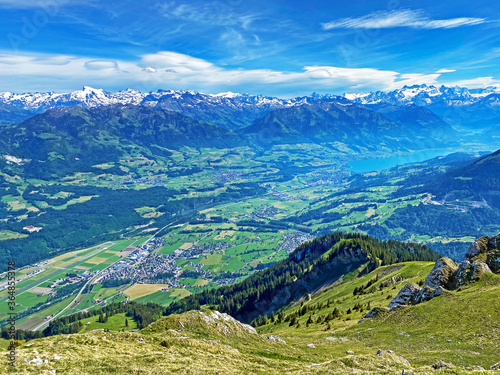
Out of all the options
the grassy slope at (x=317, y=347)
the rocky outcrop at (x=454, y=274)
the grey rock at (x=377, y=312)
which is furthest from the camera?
the grey rock at (x=377, y=312)

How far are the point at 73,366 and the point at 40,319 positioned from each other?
21141 centimetres

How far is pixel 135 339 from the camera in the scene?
1569 inches

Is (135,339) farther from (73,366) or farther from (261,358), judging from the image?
(261,358)

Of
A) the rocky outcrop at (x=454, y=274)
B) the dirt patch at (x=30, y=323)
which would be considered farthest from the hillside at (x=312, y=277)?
the dirt patch at (x=30, y=323)

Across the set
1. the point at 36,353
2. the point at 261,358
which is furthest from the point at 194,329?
the point at 36,353

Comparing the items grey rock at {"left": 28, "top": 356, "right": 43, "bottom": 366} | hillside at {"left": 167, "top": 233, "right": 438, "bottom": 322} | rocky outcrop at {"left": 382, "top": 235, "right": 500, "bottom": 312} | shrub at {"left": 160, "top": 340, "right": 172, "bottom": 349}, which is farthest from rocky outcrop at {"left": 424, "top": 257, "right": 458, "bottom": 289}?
grey rock at {"left": 28, "top": 356, "right": 43, "bottom": 366}

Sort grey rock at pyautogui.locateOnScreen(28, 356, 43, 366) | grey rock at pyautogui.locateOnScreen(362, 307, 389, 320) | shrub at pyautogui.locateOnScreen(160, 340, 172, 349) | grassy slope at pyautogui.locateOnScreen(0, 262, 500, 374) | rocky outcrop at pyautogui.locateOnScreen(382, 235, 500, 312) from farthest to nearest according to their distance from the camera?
grey rock at pyautogui.locateOnScreen(362, 307, 389, 320) < rocky outcrop at pyautogui.locateOnScreen(382, 235, 500, 312) < shrub at pyautogui.locateOnScreen(160, 340, 172, 349) < grassy slope at pyautogui.locateOnScreen(0, 262, 500, 374) < grey rock at pyautogui.locateOnScreen(28, 356, 43, 366)

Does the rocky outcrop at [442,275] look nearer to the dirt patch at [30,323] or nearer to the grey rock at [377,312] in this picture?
the grey rock at [377,312]

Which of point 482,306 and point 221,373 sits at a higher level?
point 221,373

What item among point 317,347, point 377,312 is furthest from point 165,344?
point 377,312

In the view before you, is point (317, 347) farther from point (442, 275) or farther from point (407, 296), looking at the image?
point (442, 275)

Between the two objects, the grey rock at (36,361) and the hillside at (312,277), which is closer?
the grey rock at (36,361)

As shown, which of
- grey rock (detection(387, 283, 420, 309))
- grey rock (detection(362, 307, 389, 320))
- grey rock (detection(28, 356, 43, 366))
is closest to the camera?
grey rock (detection(28, 356, 43, 366))

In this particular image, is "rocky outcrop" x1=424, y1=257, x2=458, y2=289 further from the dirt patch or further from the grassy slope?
the dirt patch
